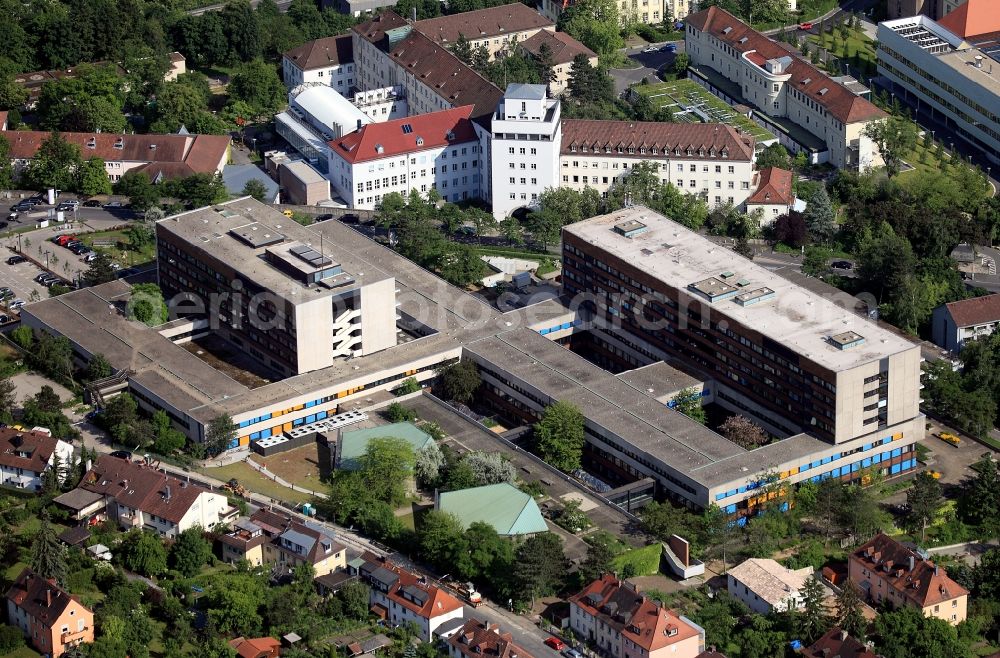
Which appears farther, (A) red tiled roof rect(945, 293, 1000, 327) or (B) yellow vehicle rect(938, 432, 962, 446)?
(A) red tiled roof rect(945, 293, 1000, 327)

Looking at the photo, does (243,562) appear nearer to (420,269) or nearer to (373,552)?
(373,552)

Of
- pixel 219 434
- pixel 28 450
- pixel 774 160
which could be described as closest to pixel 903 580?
pixel 219 434

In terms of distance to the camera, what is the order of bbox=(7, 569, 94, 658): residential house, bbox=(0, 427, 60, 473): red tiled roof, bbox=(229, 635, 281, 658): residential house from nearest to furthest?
bbox=(229, 635, 281, 658): residential house → bbox=(7, 569, 94, 658): residential house → bbox=(0, 427, 60, 473): red tiled roof

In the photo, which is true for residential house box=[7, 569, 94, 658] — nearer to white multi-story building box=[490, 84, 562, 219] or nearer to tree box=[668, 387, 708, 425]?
tree box=[668, 387, 708, 425]

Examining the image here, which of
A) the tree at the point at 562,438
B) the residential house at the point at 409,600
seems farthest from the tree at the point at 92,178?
the residential house at the point at 409,600

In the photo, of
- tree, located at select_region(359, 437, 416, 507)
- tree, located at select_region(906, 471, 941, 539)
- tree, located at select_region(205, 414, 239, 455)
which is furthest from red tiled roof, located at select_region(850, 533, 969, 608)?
tree, located at select_region(205, 414, 239, 455)

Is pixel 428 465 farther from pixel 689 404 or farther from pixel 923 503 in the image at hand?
pixel 923 503

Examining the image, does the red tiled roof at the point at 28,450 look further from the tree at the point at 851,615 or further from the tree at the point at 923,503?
the tree at the point at 923,503
